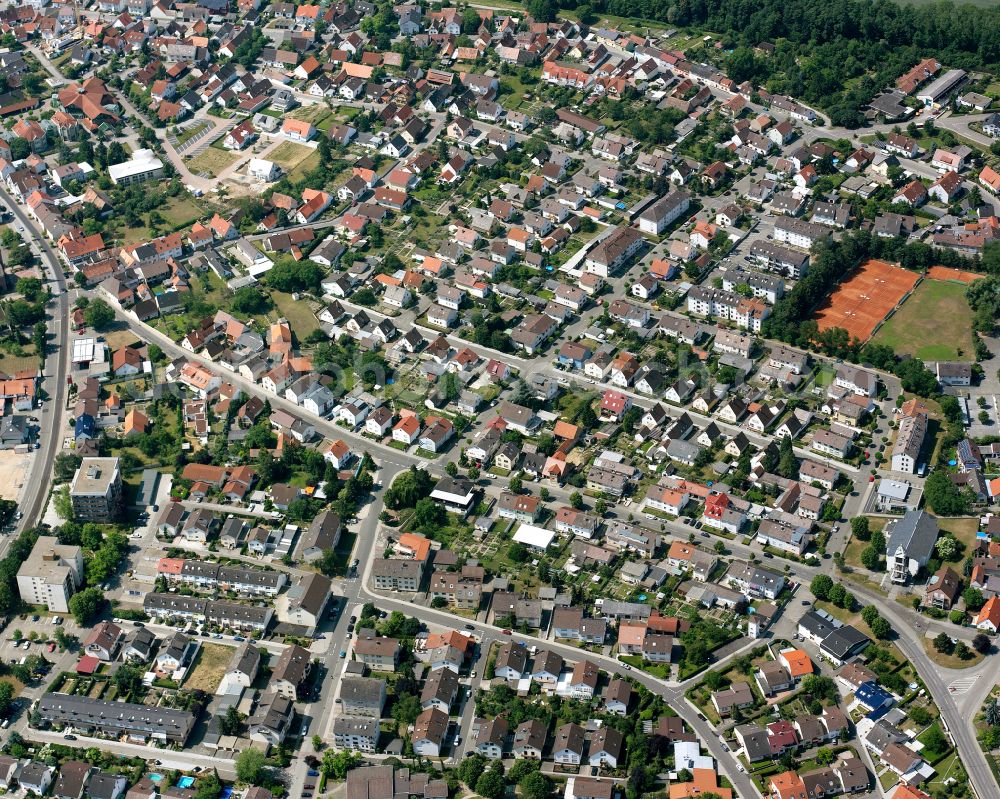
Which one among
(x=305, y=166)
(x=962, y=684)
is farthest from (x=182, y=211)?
(x=962, y=684)

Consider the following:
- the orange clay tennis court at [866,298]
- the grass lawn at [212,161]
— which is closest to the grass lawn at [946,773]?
the orange clay tennis court at [866,298]

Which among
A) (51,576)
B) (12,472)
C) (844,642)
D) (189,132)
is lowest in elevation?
(12,472)

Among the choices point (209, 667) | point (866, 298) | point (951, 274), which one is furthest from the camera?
point (951, 274)

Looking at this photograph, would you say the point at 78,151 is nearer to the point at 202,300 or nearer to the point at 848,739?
the point at 202,300

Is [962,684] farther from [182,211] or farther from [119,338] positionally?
[182,211]

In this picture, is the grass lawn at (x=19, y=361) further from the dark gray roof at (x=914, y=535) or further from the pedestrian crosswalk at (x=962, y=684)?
the pedestrian crosswalk at (x=962, y=684)

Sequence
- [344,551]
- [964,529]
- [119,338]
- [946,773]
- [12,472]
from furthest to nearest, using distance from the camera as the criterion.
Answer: [119,338], [12,472], [964,529], [344,551], [946,773]
